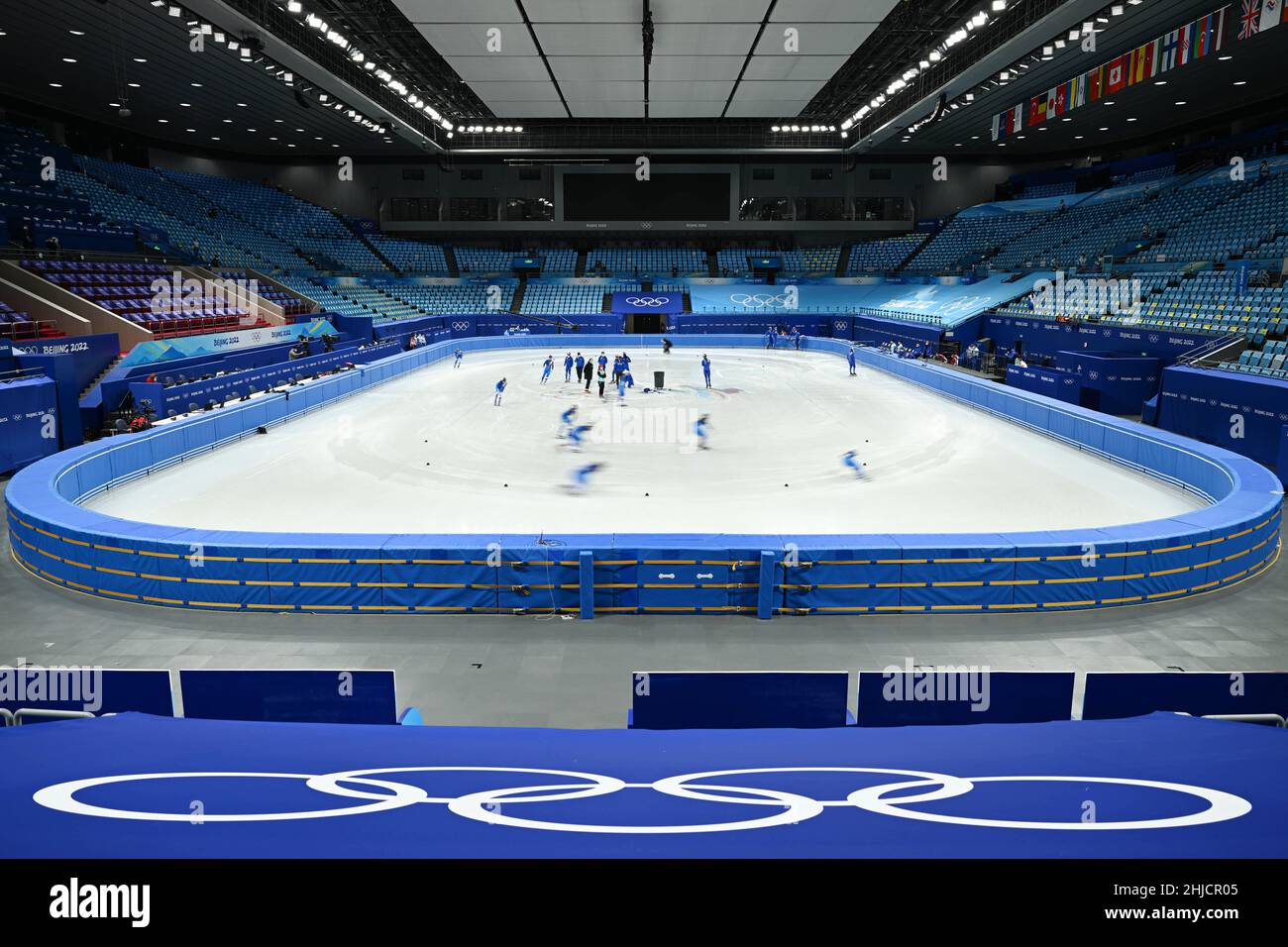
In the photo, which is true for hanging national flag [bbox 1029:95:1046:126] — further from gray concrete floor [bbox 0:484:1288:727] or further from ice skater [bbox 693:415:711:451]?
gray concrete floor [bbox 0:484:1288:727]

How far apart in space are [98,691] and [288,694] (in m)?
1.54

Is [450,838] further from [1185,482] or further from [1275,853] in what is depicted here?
[1185,482]

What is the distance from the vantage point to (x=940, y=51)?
3148 centimetres

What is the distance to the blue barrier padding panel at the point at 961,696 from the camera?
6.93m

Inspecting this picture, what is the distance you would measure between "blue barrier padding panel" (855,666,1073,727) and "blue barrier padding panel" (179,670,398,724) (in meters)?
4.20

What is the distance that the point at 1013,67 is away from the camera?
3167 centimetres

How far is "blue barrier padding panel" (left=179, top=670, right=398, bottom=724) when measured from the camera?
281 inches

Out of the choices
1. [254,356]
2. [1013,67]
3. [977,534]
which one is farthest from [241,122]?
[977,534]

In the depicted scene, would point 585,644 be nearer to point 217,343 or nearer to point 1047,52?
point 217,343

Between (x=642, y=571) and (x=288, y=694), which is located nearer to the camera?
(x=288, y=694)

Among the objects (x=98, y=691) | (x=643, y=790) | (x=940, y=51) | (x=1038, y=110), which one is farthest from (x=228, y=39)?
(x=1038, y=110)

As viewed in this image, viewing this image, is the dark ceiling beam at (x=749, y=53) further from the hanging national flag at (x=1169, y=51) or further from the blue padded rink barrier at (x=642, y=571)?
the blue padded rink barrier at (x=642, y=571)

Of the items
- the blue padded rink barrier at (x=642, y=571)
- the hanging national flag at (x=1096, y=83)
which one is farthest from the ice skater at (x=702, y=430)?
the hanging national flag at (x=1096, y=83)

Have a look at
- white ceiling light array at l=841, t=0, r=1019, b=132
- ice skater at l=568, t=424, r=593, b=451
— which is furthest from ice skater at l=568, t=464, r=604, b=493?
white ceiling light array at l=841, t=0, r=1019, b=132
